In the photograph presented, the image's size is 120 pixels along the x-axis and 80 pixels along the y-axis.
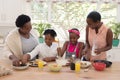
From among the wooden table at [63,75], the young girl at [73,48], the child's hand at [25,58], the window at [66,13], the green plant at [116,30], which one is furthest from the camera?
the window at [66,13]

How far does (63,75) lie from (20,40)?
80 cm

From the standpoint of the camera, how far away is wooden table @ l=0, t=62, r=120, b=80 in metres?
2.16

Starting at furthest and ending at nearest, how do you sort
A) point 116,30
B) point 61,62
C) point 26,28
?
point 116,30 → point 26,28 → point 61,62

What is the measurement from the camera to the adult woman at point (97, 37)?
265 cm

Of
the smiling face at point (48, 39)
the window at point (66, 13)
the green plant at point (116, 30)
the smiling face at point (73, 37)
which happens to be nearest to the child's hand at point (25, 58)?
the smiling face at point (48, 39)

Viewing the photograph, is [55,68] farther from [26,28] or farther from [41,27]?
[41,27]

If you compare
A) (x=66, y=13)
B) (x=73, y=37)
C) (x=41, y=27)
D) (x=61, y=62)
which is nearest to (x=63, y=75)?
(x=61, y=62)

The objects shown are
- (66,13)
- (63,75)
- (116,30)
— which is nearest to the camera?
(63,75)

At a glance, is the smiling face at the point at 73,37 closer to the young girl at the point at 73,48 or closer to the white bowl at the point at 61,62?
the young girl at the point at 73,48

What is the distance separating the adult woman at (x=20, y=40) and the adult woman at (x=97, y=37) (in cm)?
70

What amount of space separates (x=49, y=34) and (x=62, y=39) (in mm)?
1571

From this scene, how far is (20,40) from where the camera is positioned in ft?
9.04

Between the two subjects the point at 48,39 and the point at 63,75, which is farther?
the point at 48,39

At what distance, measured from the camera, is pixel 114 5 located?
430cm
